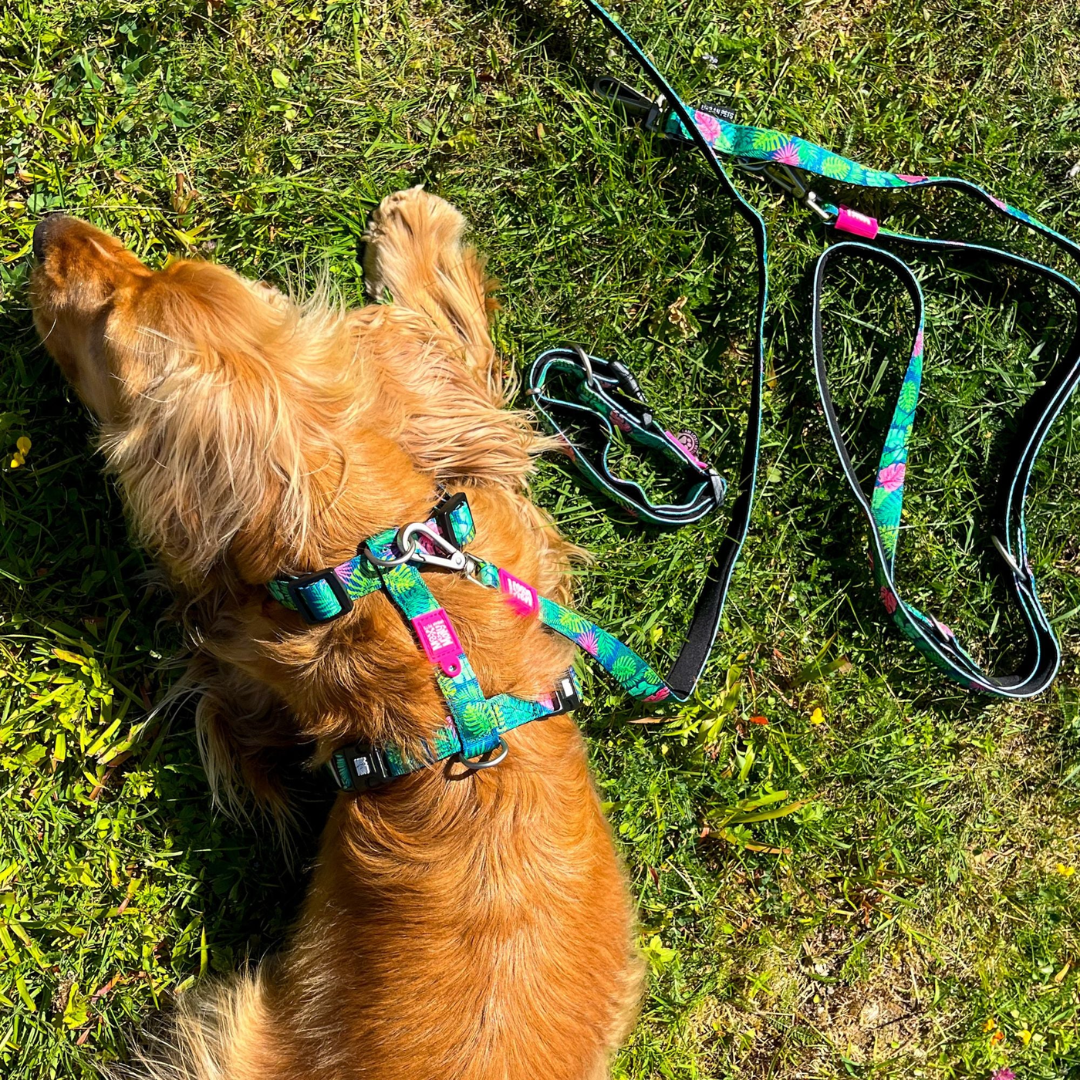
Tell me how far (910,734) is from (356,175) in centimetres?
324

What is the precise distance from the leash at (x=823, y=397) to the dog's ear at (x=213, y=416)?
4.25 ft

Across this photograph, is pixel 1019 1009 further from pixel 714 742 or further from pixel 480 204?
pixel 480 204

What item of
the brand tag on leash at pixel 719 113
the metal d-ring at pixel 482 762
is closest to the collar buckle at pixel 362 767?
the metal d-ring at pixel 482 762

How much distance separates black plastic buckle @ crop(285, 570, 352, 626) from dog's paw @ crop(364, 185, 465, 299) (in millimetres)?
1336

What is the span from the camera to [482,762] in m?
2.43

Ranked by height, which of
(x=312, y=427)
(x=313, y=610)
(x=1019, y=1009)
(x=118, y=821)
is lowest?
(x=118, y=821)

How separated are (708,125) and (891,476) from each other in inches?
63.2

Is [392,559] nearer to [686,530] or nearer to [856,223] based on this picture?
A: [686,530]

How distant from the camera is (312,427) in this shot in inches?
97.7

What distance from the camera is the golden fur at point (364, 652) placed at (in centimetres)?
247

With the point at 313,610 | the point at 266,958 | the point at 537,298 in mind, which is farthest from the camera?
the point at 537,298

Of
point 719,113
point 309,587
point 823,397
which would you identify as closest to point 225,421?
point 309,587

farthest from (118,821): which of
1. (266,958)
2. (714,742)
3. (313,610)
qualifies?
(714,742)

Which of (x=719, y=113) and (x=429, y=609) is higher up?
(x=719, y=113)
